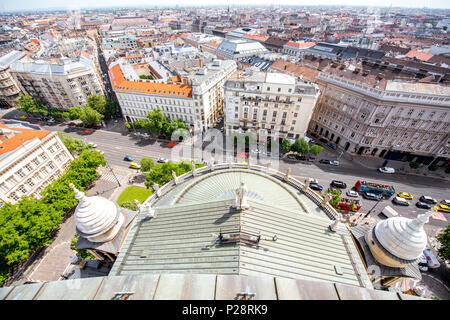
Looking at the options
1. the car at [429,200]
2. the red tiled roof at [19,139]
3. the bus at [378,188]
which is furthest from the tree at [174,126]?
the car at [429,200]

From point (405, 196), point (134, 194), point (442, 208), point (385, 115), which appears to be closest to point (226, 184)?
point (134, 194)

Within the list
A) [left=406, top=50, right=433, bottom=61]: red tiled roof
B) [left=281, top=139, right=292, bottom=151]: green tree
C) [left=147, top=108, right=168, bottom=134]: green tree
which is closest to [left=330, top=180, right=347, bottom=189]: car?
[left=281, top=139, right=292, bottom=151]: green tree

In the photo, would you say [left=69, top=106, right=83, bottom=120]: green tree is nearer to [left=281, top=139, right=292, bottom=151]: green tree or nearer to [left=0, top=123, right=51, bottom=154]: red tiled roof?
[left=0, top=123, right=51, bottom=154]: red tiled roof

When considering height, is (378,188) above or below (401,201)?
above

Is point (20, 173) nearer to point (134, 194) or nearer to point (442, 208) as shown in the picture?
point (134, 194)

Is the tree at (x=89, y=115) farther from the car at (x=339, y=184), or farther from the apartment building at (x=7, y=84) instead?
the car at (x=339, y=184)

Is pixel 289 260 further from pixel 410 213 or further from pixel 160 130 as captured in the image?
pixel 160 130
